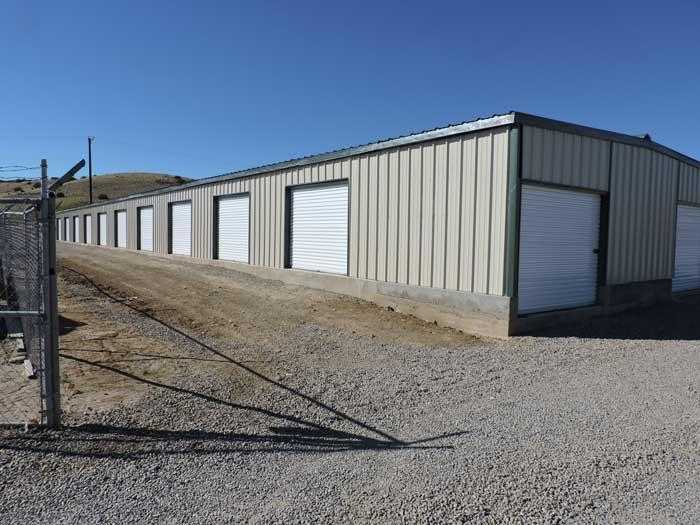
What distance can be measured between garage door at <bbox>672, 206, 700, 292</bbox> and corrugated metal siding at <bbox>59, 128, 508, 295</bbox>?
8040mm

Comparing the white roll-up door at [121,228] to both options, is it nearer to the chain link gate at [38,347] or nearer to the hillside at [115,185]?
the chain link gate at [38,347]

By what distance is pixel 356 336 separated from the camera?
909 cm

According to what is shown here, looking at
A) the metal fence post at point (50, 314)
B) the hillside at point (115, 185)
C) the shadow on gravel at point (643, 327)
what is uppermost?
the hillside at point (115, 185)

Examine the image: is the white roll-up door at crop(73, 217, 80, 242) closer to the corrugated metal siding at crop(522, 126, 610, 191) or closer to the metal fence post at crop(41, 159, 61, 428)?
the corrugated metal siding at crop(522, 126, 610, 191)

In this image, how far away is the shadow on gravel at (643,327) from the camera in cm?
966

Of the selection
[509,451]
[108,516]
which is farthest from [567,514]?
[108,516]

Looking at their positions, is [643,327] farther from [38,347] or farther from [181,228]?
[181,228]

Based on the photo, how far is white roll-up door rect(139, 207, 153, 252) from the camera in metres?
27.5

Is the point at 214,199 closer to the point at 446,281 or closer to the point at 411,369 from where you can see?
the point at 446,281

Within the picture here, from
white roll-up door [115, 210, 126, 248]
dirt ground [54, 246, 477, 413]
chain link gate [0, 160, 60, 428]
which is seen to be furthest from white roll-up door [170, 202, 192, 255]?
chain link gate [0, 160, 60, 428]

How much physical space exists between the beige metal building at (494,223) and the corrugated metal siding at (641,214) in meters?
0.05

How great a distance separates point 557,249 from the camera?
34.5 feet

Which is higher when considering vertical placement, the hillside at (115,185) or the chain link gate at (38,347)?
the hillside at (115,185)

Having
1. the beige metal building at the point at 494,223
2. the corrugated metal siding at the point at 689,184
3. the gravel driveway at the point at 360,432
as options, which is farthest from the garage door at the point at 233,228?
the corrugated metal siding at the point at 689,184
